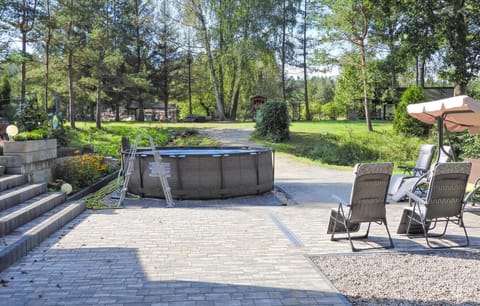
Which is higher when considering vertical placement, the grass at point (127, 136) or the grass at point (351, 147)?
the grass at point (127, 136)

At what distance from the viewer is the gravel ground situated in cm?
326

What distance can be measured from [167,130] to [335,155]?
31.4ft

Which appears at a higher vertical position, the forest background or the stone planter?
the forest background

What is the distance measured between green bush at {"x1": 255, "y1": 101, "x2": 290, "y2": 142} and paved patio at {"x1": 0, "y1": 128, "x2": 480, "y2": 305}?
38.4ft

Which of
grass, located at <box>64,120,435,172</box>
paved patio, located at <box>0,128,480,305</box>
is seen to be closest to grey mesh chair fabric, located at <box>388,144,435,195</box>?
paved patio, located at <box>0,128,480,305</box>

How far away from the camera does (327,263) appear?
415 centimetres

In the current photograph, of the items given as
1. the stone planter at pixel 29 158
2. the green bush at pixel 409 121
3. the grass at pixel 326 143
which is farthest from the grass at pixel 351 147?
the stone planter at pixel 29 158

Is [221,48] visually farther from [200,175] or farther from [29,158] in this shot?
[29,158]

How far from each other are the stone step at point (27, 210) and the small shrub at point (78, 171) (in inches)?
54.0

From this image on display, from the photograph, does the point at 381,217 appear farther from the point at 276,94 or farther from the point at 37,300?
the point at 276,94

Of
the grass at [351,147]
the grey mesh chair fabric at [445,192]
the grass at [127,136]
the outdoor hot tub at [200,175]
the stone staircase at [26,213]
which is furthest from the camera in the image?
the grass at [127,136]

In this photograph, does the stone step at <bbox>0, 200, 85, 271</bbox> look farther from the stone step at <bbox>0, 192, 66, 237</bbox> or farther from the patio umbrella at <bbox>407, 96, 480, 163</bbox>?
the patio umbrella at <bbox>407, 96, 480, 163</bbox>

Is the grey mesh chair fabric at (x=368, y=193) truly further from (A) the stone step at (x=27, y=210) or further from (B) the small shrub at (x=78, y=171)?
(B) the small shrub at (x=78, y=171)

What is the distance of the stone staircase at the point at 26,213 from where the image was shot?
4.34 m
